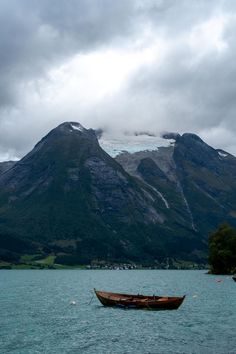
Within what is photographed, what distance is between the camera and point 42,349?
204 ft

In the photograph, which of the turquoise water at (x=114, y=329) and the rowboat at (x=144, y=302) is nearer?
the turquoise water at (x=114, y=329)

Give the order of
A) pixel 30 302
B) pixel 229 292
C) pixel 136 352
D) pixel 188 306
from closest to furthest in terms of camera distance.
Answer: pixel 136 352 < pixel 188 306 < pixel 30 302 < pixel 229 292

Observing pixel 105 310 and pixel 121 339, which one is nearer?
pixel 121 339

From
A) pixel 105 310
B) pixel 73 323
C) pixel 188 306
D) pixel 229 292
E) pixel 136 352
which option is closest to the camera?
pixel 136 352

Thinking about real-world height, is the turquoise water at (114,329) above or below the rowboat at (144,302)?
below

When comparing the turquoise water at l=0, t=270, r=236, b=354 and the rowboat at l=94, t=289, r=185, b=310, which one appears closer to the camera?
the turquoise water at l=0, t=270, r=236, b=354

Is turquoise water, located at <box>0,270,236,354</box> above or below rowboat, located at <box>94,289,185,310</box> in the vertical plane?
below

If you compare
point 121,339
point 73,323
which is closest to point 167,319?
point 73,323

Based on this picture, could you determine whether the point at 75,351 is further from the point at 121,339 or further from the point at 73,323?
the point at 73,323

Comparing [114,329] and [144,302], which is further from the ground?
[144,302]

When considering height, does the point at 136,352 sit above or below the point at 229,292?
below

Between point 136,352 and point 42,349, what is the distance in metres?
11.1

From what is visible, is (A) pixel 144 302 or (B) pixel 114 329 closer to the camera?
(B) pixel 114 329

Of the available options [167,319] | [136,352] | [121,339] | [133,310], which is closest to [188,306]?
[133,310]
